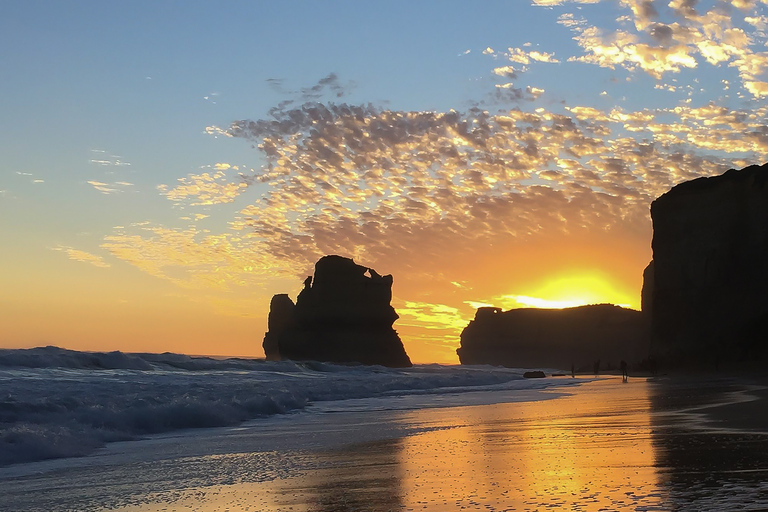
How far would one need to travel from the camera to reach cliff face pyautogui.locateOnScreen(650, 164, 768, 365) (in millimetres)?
47688

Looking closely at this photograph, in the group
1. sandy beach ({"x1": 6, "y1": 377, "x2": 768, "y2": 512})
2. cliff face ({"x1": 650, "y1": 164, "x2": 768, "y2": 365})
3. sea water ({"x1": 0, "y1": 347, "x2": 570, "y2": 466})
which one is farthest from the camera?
cliff face ({"x1": 650, "y1": 164, "x2": 768, "y2": 365})

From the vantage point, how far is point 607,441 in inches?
363

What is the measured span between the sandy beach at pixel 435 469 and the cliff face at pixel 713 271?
3911cm

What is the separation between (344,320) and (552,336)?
248 feet

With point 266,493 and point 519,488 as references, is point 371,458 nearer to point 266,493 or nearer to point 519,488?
point 266,493

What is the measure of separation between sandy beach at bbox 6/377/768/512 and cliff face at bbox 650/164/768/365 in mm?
39114

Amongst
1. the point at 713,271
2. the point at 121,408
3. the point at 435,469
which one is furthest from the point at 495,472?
the point at 713,271

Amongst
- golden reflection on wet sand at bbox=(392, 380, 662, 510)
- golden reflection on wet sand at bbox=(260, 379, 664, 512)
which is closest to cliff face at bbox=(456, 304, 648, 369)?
golden reflection on wet sand at bbox=(392, 380, 662, 510)

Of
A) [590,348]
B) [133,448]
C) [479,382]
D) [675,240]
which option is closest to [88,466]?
[133,448]

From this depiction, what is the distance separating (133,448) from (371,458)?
14.9 feet

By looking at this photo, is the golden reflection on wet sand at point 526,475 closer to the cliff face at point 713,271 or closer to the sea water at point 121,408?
the sea water at point 121,408

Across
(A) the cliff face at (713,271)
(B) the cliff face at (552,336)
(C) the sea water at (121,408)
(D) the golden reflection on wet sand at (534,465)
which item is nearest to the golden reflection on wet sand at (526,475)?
(D) the golden reflection on wet sand at (534,465)

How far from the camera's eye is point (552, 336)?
142m

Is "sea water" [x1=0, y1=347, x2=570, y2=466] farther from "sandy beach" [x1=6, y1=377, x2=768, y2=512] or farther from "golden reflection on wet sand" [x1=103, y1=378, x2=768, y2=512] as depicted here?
"golden reflection on wet sand" [x1=103, y1=378, x2=768, y2=512]
